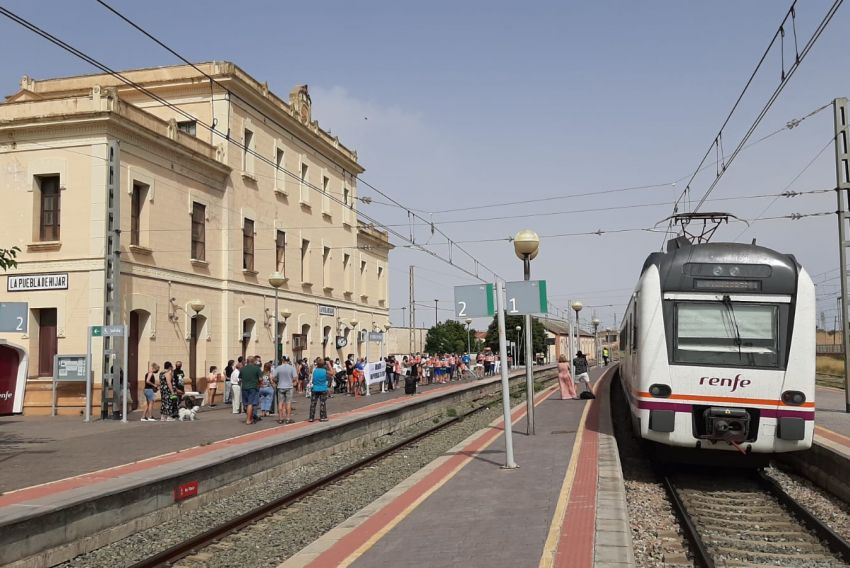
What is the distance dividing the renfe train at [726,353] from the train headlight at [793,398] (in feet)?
0.04

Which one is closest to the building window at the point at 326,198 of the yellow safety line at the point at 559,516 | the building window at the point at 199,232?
the building window at the point at 199,232

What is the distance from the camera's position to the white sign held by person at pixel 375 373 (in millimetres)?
28484

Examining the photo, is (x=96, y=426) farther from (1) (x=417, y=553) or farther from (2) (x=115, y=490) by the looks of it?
(1) (x=417, y=553)

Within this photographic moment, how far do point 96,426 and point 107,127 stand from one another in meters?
8.81

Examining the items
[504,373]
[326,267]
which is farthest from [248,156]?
[504,373]

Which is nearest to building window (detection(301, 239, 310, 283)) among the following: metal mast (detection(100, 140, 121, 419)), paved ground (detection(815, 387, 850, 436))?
metal mast (detection(100, 140, 121, 419))

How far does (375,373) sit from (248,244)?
7.16m

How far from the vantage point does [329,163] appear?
38.1 m

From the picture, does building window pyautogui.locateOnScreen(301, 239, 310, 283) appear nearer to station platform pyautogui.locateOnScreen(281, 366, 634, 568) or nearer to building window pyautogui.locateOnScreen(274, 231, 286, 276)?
building window pyautogui.locateOnScreen(274, 231, 286, 276)

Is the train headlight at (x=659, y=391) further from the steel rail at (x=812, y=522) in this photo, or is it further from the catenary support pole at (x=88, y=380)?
the catenary support pole at (x=88, y=380)

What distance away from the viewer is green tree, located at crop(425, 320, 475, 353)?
86.6 m

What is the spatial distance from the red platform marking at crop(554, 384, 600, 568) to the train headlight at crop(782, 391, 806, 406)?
8.38 ft

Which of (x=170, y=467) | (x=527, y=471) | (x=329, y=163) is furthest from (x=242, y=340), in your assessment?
(x=527, y=471)

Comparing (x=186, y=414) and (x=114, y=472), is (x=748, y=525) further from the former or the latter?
(x=186, y=414)
